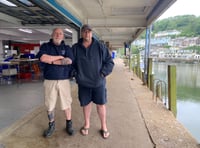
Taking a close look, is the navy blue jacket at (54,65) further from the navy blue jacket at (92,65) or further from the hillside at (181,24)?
the hillside at (181,24)

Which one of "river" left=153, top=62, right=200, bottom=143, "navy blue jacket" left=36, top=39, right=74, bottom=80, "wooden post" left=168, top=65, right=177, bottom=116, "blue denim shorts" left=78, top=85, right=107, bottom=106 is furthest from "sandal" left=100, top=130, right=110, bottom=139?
"river" left=153, top=62, right=200, bottom=143

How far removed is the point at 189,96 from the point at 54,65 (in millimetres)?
7209

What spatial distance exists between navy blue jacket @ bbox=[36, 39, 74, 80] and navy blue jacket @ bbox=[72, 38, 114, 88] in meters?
0.13

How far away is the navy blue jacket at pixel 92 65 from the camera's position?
2531 millimetres

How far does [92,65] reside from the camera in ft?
8.28

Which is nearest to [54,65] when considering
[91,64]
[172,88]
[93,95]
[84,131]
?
[91,64]

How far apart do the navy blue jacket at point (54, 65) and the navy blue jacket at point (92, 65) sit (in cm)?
13

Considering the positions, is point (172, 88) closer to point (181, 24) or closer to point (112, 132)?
point (112, 132)

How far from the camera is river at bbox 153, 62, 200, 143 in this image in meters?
5.99

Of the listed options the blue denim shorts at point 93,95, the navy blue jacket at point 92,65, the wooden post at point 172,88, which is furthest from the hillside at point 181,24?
the blue denim shorts at point 93,95

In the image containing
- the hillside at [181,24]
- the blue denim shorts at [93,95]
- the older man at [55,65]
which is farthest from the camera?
the hillside at [181,24]

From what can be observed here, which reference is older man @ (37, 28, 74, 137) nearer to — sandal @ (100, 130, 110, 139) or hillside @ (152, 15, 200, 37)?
sandal @ (100, 130, 110, 139)

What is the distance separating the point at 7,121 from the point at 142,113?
101 inches

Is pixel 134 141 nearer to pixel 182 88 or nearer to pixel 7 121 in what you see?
pixel 7 121
